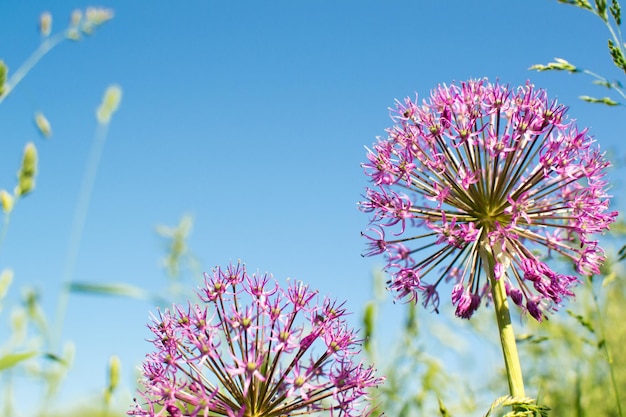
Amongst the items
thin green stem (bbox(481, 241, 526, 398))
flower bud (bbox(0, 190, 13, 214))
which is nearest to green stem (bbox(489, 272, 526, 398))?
thin green stem (bbox(481, 241, 526, 398))

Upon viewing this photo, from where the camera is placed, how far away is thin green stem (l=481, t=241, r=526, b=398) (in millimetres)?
3160

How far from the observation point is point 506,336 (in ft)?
10.8

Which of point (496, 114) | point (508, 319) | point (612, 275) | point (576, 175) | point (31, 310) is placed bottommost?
point (508, 319)

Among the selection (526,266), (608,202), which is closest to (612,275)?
(608,202)

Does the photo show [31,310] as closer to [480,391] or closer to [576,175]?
[576,175]

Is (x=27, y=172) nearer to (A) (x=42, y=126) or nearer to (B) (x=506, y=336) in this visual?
(A) (x=42, y=126)

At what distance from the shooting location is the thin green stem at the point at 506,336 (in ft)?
10.4

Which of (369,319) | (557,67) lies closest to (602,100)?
(557,67)

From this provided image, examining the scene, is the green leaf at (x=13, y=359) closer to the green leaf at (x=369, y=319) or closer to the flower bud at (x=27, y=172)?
the flower bud at (x=27, y=172)

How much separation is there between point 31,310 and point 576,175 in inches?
139

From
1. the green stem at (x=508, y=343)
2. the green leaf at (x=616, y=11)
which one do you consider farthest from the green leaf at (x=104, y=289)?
the green leaf at (x=616, y=11)

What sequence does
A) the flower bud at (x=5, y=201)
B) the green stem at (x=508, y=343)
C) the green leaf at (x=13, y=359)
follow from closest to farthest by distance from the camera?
the green leaf at (x=13, y=359), the green stem at (x=508, y=343), the flower bud at (x=5, y=201)

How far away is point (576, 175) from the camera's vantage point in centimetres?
395

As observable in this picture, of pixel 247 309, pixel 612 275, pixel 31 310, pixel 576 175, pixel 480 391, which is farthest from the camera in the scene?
pixel 480 391
